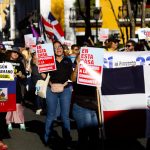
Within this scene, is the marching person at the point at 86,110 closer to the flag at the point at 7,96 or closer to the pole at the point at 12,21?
the flag at the point at 7,96

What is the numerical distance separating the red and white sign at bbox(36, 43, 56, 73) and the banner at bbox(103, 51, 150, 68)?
3.24 ft

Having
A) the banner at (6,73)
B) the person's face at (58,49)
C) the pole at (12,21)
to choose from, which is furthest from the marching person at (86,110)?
the pole at (12,21)

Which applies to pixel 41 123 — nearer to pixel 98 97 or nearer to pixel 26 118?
pixel 26 118

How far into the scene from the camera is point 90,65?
30.5 ft

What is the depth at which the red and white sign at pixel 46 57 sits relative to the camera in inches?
405

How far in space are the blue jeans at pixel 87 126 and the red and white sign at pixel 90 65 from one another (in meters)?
0.42

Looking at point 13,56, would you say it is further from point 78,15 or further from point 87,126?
point 78,15

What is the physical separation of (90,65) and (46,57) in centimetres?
133

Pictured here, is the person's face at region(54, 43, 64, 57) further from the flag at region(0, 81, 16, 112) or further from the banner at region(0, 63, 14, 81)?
the flag at region(0, 81, 16, 112)

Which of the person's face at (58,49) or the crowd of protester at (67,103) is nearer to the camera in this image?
the crowd of protester at (67,103)

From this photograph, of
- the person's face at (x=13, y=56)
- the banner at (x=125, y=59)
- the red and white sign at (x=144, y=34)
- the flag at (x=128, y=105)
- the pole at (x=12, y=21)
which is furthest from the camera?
the pole at (x=12, y=21)

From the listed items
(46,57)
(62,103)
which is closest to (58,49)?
(46,57)

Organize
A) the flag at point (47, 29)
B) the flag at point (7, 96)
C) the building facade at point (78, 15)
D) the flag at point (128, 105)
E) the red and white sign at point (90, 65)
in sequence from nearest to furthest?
the flag at point (128, 105) → the red and white sign at point (90, 65) → the flag at point (7, 96) → the flag at point (47, 29) → the building facade at point (78, 15)

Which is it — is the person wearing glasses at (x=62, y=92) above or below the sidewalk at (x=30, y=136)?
above
